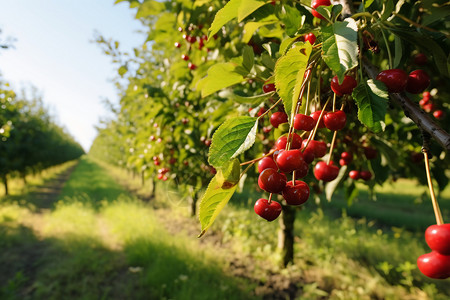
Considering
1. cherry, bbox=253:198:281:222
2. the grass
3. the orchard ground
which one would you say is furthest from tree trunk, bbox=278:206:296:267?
cherry, bbox=253:198:281:222

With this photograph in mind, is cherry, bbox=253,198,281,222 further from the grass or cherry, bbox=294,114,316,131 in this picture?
the grass

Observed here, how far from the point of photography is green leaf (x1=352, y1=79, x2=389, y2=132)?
0.52 metres

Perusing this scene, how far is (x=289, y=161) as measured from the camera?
0.48 metres

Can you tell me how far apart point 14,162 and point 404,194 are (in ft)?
67.7

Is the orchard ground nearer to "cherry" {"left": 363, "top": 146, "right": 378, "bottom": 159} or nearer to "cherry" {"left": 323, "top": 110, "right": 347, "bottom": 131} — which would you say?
"cherry" {"left": 363, "top": 146, "right": 378, "bottom": 159}

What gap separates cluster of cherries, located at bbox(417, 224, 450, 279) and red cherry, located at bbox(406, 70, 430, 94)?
35 cm

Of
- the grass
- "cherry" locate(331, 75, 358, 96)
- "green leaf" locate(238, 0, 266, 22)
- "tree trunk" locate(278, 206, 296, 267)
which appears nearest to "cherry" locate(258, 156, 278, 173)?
"cherry" locate(331, 75, 358, 96)

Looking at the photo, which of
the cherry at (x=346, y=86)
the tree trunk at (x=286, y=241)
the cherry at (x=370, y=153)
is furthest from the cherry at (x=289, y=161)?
the tree trunk at (x=286, y=241)

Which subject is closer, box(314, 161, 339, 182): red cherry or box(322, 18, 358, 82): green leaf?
box(322, 18, 358, 82): green leaf

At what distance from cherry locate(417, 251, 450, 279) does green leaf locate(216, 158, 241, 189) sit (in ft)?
1.25

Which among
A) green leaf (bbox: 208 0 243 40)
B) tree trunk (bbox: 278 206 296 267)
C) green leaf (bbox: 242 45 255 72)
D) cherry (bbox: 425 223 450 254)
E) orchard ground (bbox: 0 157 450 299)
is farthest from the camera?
tree trunk (bbox: 278 206 296 267)

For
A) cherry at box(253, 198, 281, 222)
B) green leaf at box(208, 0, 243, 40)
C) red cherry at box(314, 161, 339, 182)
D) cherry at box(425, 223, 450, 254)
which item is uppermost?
green leaf at box(208, 0, 243, 40)

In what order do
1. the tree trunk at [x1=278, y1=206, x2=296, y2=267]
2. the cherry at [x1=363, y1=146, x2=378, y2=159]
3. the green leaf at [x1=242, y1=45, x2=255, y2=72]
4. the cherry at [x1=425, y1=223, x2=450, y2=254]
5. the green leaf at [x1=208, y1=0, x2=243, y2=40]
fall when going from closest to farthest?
1. the cherry at [x1=425, y1=223, x2=450, y2=254]
2. the green leaf at [x1=208, y1=0, x2=243, y2=40]
3. the green leaf at [x1=242, y1=45, x2=255, y2=72]
4. the cherry at [x1=363, y1=146, x2=378, y2=159]
5. the tree trunk at [x1=278, y1=206, x2=296, y2=267]

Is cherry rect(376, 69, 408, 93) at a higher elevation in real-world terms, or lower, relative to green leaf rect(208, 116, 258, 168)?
higher
